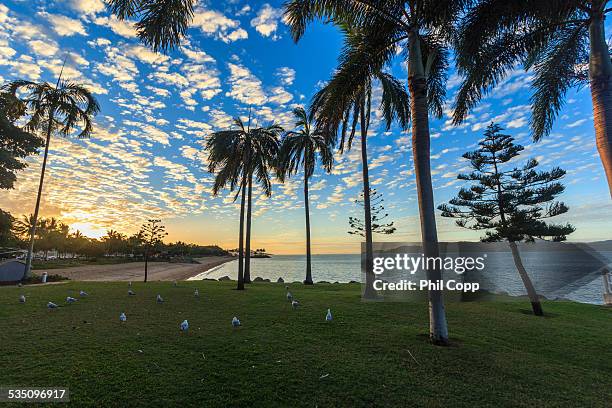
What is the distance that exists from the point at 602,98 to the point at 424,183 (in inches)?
137

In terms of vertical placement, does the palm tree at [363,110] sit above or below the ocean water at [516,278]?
above

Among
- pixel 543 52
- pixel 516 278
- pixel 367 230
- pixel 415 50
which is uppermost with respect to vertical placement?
pixel 543 52

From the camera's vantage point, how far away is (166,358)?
16.4 feet

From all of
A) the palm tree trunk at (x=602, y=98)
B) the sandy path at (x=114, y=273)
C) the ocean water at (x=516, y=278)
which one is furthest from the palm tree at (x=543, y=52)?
the sandy path at (x=114, y=273)

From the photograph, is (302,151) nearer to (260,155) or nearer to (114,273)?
(260,155)

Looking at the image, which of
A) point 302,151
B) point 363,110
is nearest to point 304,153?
point 302,151

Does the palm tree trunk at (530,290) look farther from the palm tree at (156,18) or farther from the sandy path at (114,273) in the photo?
the sandy path at (114,273)

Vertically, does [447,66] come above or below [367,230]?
above

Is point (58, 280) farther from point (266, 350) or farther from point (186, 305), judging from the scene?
point (266, 350)

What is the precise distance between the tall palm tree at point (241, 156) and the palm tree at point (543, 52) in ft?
34.4

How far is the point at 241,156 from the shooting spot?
16047 millimetres

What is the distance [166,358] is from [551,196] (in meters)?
15.7

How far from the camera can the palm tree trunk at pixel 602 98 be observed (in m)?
5.27

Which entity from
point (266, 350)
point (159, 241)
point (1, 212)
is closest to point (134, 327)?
point (266, 350)
